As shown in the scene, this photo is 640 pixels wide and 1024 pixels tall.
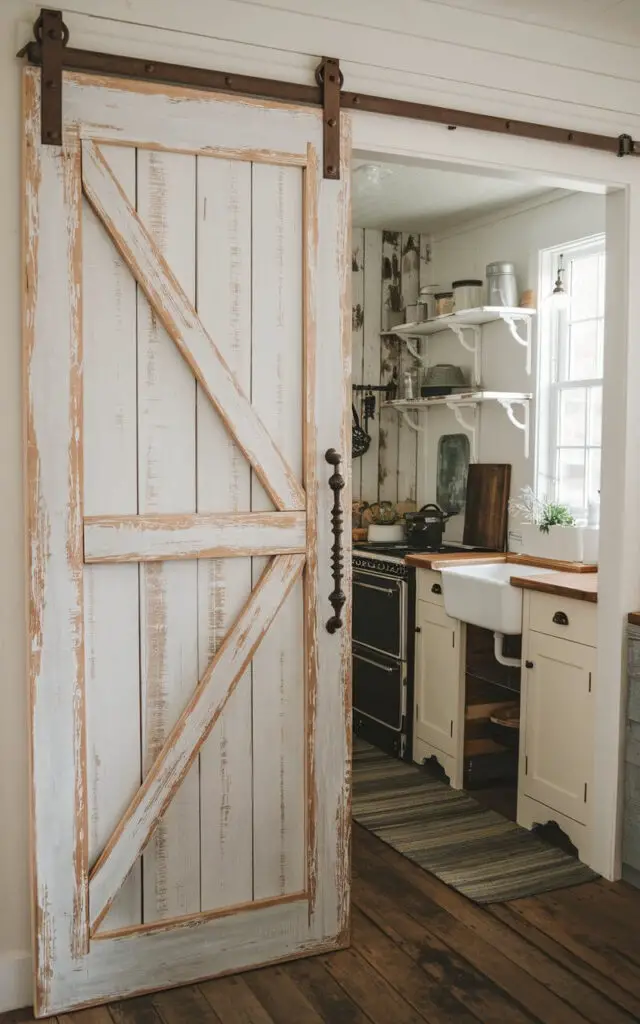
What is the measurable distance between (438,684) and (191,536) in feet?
6.53

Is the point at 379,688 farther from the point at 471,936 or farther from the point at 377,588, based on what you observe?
the point at 471,936

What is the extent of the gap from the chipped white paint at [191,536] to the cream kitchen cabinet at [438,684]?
1.64 metres

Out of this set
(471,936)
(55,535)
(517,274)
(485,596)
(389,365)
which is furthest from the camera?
(389,365)

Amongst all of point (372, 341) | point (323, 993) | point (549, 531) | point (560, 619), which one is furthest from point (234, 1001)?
point (372, 341)

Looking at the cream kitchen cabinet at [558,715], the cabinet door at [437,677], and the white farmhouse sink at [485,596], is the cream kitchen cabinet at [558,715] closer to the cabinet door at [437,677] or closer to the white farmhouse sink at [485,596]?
the white farmhouse sink at [485,596]

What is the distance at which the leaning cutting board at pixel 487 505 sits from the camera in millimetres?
4762

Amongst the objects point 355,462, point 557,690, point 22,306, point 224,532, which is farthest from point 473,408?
point 22,306

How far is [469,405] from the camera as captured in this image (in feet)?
16.5

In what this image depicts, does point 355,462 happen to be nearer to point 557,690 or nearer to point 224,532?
point 557,690

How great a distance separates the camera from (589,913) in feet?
10.1

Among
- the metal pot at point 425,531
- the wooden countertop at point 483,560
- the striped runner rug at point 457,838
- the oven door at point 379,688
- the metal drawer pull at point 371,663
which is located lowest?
the striped runner rug at point 457,838

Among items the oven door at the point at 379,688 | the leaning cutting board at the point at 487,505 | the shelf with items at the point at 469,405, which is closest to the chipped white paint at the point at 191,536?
the oven door at the point at 379,688

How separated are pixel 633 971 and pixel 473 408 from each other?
2.95 metres

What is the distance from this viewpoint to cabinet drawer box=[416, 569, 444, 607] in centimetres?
424
